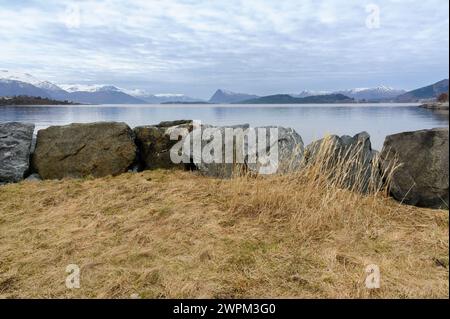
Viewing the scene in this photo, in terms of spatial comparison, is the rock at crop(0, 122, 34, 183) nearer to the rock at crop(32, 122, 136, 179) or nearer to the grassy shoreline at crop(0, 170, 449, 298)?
the rock at crop(32, 122, 136, 179)

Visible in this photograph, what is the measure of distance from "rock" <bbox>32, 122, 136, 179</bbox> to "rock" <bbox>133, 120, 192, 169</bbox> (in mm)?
341

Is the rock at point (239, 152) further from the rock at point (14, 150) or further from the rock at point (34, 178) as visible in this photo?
the rock at point (14, 150)

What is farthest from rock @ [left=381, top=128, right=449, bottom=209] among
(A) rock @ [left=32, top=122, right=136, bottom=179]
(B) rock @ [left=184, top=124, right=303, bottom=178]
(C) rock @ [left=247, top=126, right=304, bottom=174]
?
(A) rock @ [left=32, top=122, right=136, bottom=179]

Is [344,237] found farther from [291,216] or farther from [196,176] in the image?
[196,176]

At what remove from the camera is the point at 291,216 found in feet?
16.1

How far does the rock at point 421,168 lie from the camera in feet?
17.8

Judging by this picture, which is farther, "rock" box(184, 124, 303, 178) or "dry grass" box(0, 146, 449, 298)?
"rock" box(184, 124, 303, 178)

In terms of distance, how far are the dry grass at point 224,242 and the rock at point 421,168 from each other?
0.87 feet

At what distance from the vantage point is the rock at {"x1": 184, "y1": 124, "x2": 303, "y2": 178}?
714cm

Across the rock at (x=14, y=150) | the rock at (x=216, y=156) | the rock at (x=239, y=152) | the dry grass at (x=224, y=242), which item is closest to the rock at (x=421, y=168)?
the dry grass at (x=224, y=242)

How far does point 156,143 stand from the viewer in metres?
8.55

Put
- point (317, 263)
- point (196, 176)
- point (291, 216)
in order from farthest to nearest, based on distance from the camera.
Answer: point (196, 176)
point (291, 216)
point (317, 263)
